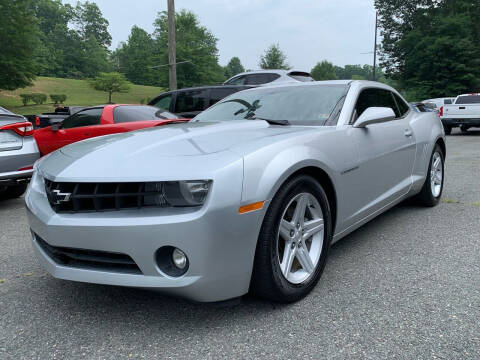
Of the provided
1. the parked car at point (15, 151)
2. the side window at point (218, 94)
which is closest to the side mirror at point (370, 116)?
the parked car at point (15, 151)

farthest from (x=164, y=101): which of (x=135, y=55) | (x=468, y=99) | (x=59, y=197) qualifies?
(x=135, y=55)

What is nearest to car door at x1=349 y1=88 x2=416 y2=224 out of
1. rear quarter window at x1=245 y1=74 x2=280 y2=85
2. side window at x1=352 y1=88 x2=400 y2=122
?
side window at x1=352 y1=88 x2=400 y2=122

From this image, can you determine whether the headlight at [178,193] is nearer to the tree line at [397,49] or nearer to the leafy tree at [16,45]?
the tree line at [397,49]

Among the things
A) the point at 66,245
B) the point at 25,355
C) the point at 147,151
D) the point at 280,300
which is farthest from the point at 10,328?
the point at 280,300

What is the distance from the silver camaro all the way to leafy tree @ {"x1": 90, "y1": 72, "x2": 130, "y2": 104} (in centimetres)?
6037

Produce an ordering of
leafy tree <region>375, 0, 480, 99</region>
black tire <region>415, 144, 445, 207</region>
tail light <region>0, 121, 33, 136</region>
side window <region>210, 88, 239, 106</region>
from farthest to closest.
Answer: leafy tree <region>375, 0, 480, 99</region>
side window <region>210, 88, 239, 106</region>
tail light <region>0, 121, 33, 136</region>
black tire <region>415, 144, 445, 207</region>

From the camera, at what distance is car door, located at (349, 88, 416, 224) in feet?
10.1

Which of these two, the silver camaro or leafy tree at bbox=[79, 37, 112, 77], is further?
leafy tree at bbox=[79, 37, 112, 77]

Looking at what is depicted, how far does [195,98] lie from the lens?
30.3ft

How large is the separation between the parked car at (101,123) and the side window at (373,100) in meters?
3.42

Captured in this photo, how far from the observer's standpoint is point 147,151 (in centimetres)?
240

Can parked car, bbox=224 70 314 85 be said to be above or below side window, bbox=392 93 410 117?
above

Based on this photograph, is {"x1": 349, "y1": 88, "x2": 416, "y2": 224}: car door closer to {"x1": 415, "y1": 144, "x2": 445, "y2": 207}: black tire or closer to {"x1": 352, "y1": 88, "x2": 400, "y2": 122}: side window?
{"x1": 352, "y1": 88, "x2": 400, "y2": 122}: side window

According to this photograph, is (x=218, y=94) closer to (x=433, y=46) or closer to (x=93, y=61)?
(x=433, y=46)
